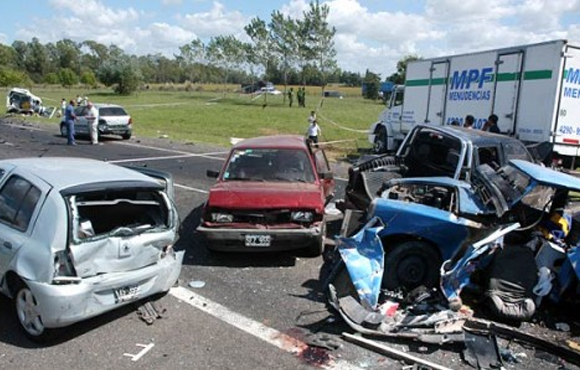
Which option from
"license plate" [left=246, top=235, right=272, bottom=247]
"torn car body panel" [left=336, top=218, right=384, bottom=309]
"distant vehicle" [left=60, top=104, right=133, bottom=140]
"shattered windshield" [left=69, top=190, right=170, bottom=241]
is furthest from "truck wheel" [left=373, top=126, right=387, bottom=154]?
"shattered windshield" [left=69, top=190, right=170, bottom=241]

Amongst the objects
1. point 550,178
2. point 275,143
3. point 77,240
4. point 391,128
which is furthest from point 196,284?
point 391,128

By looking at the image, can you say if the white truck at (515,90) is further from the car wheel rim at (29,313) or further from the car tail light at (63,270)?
the car wheel rim at (29,313)

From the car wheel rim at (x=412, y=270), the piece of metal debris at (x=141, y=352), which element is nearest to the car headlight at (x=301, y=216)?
the car wheel rim at (x=412, y=270)

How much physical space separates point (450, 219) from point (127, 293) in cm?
350

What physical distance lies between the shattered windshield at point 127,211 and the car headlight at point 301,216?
188cm

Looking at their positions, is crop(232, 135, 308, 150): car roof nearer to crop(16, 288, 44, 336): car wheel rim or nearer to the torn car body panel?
the torn car body panel

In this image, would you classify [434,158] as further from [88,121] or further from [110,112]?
[110,112]

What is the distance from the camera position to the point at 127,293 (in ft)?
15.2

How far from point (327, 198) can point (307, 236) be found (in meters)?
2.05

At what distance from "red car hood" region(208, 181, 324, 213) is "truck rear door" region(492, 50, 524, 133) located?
8.62 m

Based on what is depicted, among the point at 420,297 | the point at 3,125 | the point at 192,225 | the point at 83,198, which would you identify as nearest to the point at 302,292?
the point at 420,297

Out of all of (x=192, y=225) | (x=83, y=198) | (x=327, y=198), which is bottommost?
(x=192, y=225)

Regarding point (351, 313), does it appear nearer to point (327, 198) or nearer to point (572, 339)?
point (572, 339)

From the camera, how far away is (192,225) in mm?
8492
